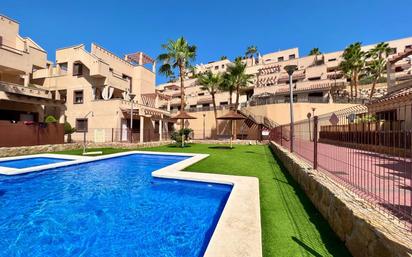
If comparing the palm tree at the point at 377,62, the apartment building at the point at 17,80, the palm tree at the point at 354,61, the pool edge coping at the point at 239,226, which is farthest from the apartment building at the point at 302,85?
the pool edge coping at the point at 239,226

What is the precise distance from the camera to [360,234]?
295 centimetres

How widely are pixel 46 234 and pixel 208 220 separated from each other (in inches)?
142

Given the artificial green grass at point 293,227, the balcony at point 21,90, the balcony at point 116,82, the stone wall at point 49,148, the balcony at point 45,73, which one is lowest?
the artificial green grass at point 293,227

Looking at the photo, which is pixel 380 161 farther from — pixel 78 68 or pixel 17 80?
pixel 17 80

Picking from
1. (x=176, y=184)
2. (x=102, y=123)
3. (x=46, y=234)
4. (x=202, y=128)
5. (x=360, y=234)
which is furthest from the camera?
(x=202, y=128)

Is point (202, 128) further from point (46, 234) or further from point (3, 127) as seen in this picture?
point (46, 234)

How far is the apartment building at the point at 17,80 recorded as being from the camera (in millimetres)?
18612

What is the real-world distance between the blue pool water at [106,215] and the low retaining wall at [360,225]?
2.46 m

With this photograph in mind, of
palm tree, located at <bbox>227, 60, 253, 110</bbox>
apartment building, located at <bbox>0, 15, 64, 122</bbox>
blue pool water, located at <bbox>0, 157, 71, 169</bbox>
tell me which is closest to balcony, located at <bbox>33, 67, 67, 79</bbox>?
apartment building, located at <bbox>0, 15, 64, 122</bbox>

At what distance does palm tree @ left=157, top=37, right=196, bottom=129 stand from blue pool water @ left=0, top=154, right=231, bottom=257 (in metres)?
18.2

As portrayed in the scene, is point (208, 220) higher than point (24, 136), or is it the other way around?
point (24, 136)

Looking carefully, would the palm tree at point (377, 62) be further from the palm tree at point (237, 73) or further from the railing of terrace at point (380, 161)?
the railing of terrace at point (380, 161)

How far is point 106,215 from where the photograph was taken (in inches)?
216

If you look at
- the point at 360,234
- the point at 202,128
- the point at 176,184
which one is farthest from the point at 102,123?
the point at 360,234
